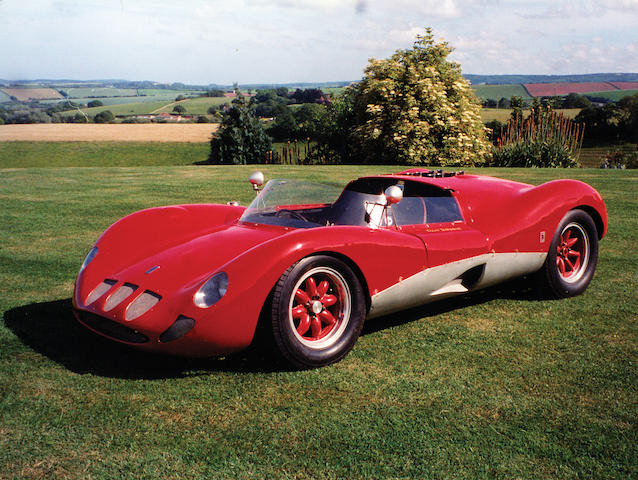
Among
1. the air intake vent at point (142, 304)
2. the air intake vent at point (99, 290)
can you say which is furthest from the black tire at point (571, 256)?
the air intake vent at point (99, 290)

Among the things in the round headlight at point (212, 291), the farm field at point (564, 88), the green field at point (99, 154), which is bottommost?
the green field at point (99, 154)

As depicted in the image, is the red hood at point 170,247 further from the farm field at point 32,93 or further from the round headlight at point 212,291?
the farm field at point 32,93

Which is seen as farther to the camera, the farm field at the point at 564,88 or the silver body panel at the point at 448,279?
the farm field at the point at 564,88

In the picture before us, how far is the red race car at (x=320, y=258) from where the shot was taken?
3.26 metres

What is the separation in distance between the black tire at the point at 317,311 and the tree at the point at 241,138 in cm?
2526

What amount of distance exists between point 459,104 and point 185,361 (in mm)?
24632

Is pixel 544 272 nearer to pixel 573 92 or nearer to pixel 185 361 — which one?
pixel 185 361

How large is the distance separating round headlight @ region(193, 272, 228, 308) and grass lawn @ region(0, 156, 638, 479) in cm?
52

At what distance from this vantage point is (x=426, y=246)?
4.00 metres

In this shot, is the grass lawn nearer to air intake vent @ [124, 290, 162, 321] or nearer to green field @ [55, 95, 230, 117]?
air intake vent @ [124, 290, 162, 321]

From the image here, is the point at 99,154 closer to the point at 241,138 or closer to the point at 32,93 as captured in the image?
the point at 241,138

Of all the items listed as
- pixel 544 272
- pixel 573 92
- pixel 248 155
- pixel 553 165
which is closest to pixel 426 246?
pixel 544 272

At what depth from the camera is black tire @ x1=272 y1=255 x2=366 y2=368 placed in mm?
3295

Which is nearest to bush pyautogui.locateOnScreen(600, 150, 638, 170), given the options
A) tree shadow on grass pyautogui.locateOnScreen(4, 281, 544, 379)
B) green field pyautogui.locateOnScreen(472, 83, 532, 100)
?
tree shadow on grass pyautogui.locateOnScreen(4, 281, 544, 379)
